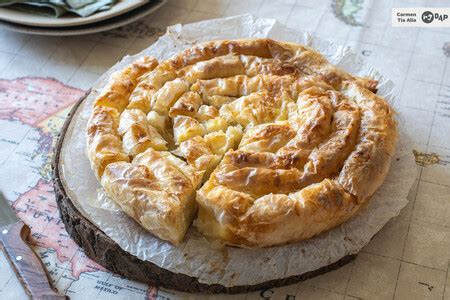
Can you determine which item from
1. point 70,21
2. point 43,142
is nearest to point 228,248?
point 43,142

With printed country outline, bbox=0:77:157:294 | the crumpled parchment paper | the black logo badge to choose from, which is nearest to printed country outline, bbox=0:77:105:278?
printed country outline, bbox=0:77:157:294

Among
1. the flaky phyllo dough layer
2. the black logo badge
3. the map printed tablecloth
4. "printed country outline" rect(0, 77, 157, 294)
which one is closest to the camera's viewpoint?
the flaky phyllo dough layer

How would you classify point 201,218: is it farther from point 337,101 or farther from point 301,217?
point 337,101

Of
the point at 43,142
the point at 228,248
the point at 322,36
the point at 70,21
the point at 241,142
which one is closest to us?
the point at 228,248

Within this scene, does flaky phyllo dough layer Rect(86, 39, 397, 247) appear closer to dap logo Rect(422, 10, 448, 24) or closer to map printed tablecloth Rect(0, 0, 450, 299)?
map printed tablecloth Rect(0, 0, 450, 299)

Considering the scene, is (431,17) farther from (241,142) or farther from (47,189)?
(47,189)

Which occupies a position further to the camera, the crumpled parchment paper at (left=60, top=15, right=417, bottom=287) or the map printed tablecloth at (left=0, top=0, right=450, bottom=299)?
the map printed tablecloth at (left=0, top=0, right=450, bottom=299)

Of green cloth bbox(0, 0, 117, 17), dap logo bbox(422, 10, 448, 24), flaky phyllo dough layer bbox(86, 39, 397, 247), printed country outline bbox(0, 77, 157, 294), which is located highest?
green cloth bbox(0, 0, 117, 17)
